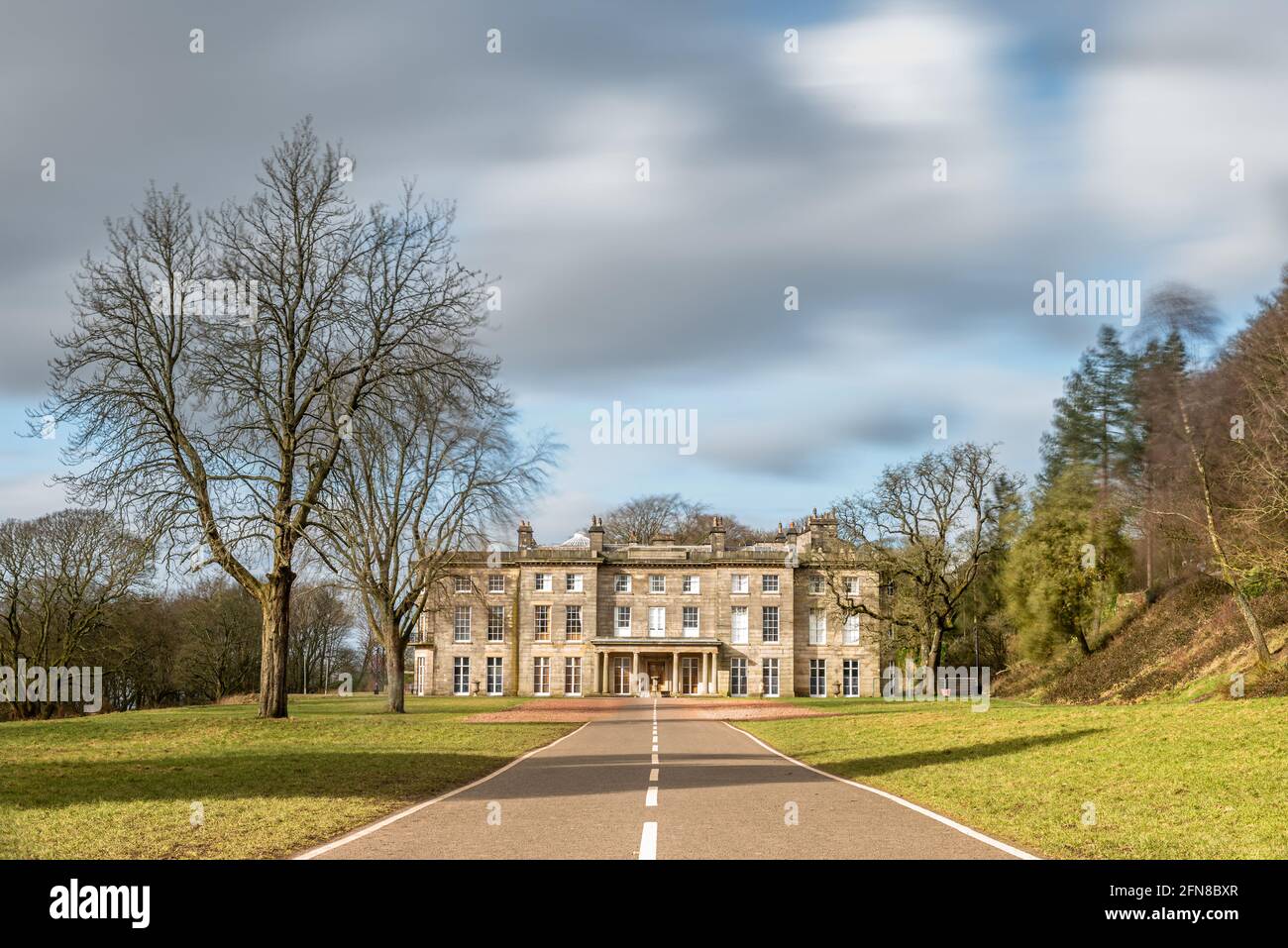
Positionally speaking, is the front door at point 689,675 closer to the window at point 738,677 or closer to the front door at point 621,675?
the window at point 738,677

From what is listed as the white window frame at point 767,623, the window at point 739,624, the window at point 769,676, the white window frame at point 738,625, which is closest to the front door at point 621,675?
the white window frame at point 738,625

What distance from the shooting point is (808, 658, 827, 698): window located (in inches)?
3095

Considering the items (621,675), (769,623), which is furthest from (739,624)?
(621,675)

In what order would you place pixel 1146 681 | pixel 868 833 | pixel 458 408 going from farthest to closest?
pixel 1146 681, pixel 458 408, pixel 868 833

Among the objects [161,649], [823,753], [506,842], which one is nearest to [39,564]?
[161,649]

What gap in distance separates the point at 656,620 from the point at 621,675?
456 cm

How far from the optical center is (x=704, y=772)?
61.8 feet

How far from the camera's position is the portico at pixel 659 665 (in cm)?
7731

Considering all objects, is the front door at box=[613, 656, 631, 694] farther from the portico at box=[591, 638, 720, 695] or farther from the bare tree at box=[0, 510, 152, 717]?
the bare tree at box=[0, 510, 152, 717]

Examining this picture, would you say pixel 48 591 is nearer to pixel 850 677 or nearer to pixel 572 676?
pixel 572 676

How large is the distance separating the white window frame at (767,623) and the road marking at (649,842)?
2677 inches

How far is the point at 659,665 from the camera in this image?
7862 centimetres
